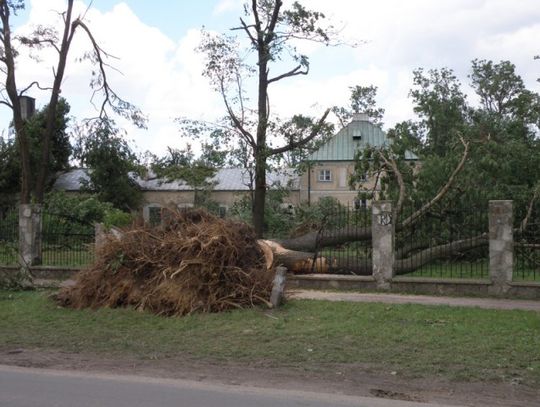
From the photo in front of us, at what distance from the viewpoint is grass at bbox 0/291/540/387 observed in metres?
7.11

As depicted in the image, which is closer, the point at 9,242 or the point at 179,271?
the point at 179,271

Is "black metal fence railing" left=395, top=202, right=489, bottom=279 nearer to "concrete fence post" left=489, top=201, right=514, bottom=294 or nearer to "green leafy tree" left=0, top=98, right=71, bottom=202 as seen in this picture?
"concrete fence post" left=489, top=201, right=514, bottom=294

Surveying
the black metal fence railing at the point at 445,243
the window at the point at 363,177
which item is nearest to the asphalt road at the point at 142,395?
the black metal fence railing at the point at 445,243

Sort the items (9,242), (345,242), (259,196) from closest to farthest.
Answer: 1. (345,242)
2. (9,242)
3. (259,196)

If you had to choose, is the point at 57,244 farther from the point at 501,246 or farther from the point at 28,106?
the point at 28,106

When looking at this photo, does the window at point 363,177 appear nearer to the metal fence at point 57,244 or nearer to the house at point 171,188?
the metal fence at point 57,244

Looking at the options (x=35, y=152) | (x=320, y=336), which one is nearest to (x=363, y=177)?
(x=320, y=336)

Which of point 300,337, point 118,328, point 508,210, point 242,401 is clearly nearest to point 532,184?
point 508,210

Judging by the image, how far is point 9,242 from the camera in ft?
51.6

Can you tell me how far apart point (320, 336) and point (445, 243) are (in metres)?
7.41

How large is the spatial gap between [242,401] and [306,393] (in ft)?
2.34

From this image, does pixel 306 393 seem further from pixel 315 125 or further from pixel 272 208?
pixel 272 208

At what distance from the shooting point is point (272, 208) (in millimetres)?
28000

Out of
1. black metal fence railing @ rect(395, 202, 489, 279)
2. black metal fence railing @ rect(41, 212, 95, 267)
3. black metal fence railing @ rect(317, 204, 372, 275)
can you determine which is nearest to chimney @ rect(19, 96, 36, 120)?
black metal fence railing @ rect(41, 212, 95, 267)
